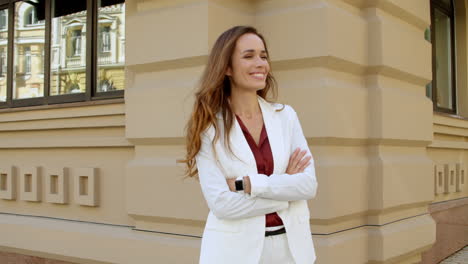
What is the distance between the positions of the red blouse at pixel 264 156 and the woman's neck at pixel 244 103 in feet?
0.23

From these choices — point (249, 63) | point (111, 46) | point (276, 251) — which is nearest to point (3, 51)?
point (111, 46)

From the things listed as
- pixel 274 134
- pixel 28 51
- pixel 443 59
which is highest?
pixel 443 59

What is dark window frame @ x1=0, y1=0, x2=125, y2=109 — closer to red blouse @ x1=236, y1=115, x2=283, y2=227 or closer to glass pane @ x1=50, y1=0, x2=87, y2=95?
glass pane @ x1=50, y1=0, x2=87, y2=95

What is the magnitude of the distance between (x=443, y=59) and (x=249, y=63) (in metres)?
6.33

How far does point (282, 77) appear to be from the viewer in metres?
4.41

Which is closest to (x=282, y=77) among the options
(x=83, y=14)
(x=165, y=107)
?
(x=165, y=107)

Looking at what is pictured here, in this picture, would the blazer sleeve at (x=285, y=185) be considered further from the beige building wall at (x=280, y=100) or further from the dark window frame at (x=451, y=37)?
the dark window frame at (x=451, y=37)

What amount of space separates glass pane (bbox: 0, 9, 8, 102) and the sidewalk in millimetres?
5496

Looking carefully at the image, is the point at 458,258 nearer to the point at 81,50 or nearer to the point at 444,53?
the point at 444,53

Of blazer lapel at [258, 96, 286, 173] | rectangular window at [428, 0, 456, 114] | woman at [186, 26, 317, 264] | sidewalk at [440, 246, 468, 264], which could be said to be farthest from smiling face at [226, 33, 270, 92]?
rectangular window at [428, 0, 456, 114]

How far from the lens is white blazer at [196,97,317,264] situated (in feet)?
8.07

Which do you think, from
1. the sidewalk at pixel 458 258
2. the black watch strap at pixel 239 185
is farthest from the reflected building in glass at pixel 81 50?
the sidewalk at pixel 458 258

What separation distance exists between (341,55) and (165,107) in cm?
142

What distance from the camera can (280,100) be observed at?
440 cm
